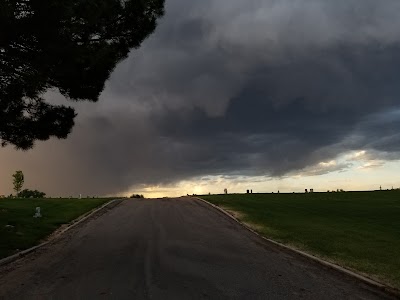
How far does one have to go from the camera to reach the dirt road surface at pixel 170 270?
33.3ft

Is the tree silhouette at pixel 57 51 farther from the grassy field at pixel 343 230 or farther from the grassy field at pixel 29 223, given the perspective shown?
the grassy field at pixel 343 230

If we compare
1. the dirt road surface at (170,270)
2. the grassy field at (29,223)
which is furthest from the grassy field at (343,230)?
the grassy field at (29,223)

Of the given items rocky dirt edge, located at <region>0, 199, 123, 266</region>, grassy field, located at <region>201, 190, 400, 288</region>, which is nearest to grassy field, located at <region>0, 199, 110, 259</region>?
rocky dirt edge, located at <region>0, 199, 123, 266</region>

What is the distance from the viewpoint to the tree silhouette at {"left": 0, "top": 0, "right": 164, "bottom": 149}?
50.0ft

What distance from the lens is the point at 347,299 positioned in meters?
9.55

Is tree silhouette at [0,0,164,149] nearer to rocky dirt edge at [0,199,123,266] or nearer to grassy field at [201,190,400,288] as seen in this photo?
rocky dirt edge at [0,199,123,266]

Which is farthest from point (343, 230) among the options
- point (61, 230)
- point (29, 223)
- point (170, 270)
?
point (29, 223)

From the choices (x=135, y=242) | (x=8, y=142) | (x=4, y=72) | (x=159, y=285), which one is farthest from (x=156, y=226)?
(x=159, y=285)

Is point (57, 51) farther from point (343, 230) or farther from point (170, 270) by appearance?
point (343, 230)

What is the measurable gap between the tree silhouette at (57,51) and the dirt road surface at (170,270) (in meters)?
5.79

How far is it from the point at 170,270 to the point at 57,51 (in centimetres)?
906

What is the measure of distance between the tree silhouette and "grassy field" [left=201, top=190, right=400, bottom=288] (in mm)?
10676

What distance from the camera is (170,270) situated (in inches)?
491

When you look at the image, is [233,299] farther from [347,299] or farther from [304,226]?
[304,226]
